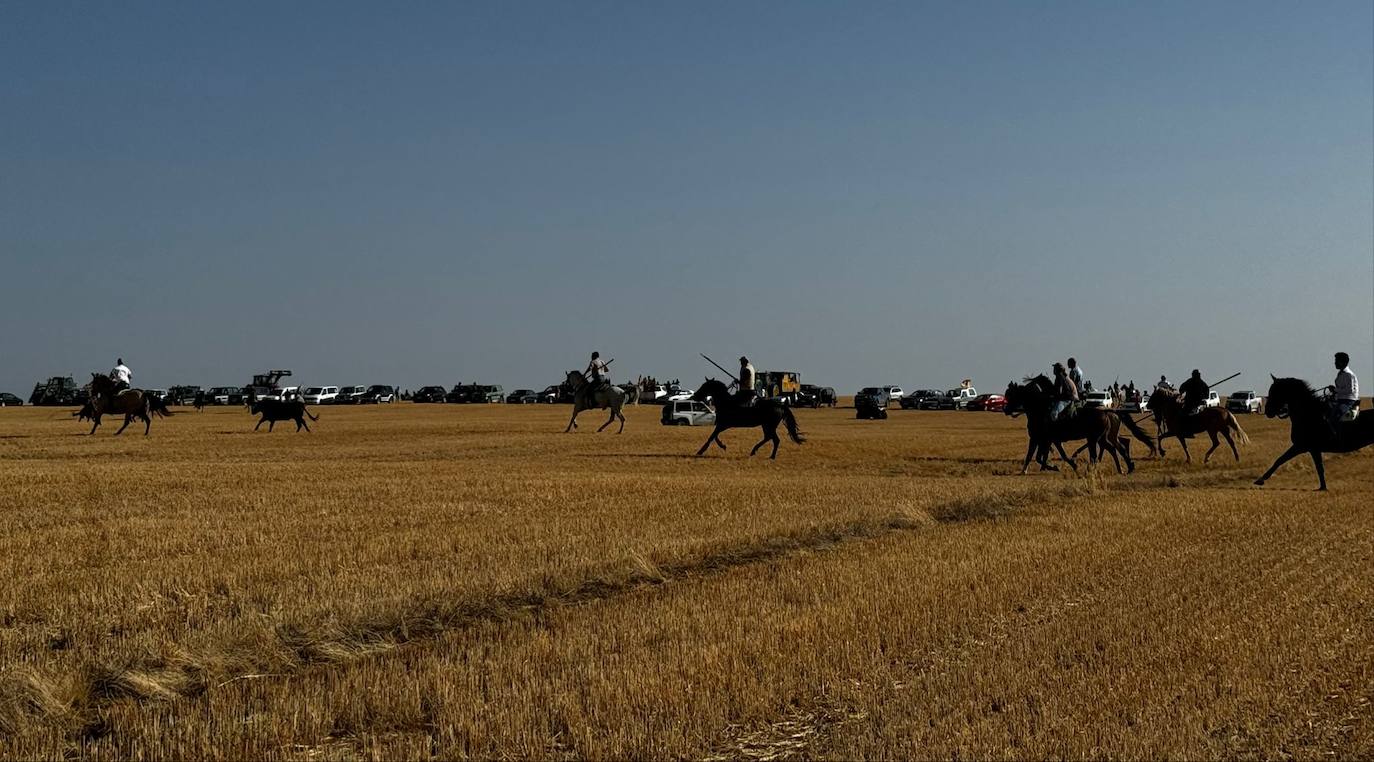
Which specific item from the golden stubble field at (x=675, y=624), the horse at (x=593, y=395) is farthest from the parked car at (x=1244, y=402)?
the golden stubble field at (x=675, y=624)

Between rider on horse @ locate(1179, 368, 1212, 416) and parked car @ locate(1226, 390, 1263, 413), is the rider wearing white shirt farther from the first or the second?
parked car @ locate(1226, 390, 1263, 413)

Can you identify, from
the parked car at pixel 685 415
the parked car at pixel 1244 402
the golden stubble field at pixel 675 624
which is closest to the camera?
the golden stubble field at pixel 675 624

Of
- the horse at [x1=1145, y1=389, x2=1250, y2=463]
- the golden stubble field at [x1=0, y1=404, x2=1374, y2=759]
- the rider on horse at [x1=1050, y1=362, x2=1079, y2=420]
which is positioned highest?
the rider on horse at [x1=1050, y1=362, x2=1079, y2=420]

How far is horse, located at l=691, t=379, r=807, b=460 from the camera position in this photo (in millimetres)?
29875

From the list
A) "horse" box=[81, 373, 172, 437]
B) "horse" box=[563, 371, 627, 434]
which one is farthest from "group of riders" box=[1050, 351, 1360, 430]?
"horse" box=[81, 373, 172, 437]

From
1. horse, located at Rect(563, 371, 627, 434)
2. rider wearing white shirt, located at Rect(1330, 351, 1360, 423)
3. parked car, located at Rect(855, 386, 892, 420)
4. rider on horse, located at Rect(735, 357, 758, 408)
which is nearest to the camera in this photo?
rider wearing white shirt, located at Rect(1330, 351, 1360, 423)

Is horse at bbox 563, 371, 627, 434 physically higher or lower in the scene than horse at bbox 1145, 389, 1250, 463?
higher

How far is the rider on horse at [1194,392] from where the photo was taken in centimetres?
2983

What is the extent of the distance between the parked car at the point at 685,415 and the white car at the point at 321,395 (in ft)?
174

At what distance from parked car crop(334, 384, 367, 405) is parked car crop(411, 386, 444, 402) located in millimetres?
4892

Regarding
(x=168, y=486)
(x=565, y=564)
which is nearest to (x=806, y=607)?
(x=565, y=564)

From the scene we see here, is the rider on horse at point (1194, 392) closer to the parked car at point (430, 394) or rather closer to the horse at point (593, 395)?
the horse at point (593, 395)

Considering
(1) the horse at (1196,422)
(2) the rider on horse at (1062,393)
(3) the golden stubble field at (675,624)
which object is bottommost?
(3) the golden stubble field at (675,624)

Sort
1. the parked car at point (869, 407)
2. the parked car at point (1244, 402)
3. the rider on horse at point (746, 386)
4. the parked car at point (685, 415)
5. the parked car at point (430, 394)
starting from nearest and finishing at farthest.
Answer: the rider on horse at point (746, 386) < the parked car at point (685, 415) < the parked car at point (869, 407) < the parked car at point (1244, 402) < the parked car at point (430, 394)
